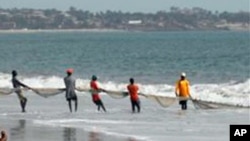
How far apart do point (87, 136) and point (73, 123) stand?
110 inches

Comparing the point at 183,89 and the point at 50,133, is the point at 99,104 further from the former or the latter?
the point at 50,133

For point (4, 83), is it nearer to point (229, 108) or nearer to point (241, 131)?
point (229, 108)

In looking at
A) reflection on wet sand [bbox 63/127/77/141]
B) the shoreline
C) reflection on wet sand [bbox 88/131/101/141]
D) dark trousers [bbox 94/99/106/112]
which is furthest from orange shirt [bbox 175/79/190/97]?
reflection on wet sand [bbox 88/131/101/141]

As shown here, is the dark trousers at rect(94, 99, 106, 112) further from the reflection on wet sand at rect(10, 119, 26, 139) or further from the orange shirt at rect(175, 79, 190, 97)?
the reflection on wet sand at rect(10, 119, 26, 139)

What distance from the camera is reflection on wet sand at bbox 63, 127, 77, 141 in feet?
67.5

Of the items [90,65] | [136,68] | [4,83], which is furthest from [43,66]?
[4,83]

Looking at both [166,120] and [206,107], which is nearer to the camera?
[166,120]

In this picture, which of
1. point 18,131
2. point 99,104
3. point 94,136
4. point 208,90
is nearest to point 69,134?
point 94,136

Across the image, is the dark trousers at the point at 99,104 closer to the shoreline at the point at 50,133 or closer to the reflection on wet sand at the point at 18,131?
the reflection on wet sand at the point at 18,131

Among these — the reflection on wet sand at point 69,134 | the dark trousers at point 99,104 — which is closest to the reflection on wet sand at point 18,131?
the reflection on wet sand at point 69,134

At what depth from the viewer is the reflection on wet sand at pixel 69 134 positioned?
810 inches

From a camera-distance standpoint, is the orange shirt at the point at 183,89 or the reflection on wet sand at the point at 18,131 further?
the orange shirt at the point at 183,89

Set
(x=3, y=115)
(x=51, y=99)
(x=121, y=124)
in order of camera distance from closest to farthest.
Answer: (x=121, y=124)
(x=3, y=115)
(x=51, y=99)

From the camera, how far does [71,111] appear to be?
88.2ft
